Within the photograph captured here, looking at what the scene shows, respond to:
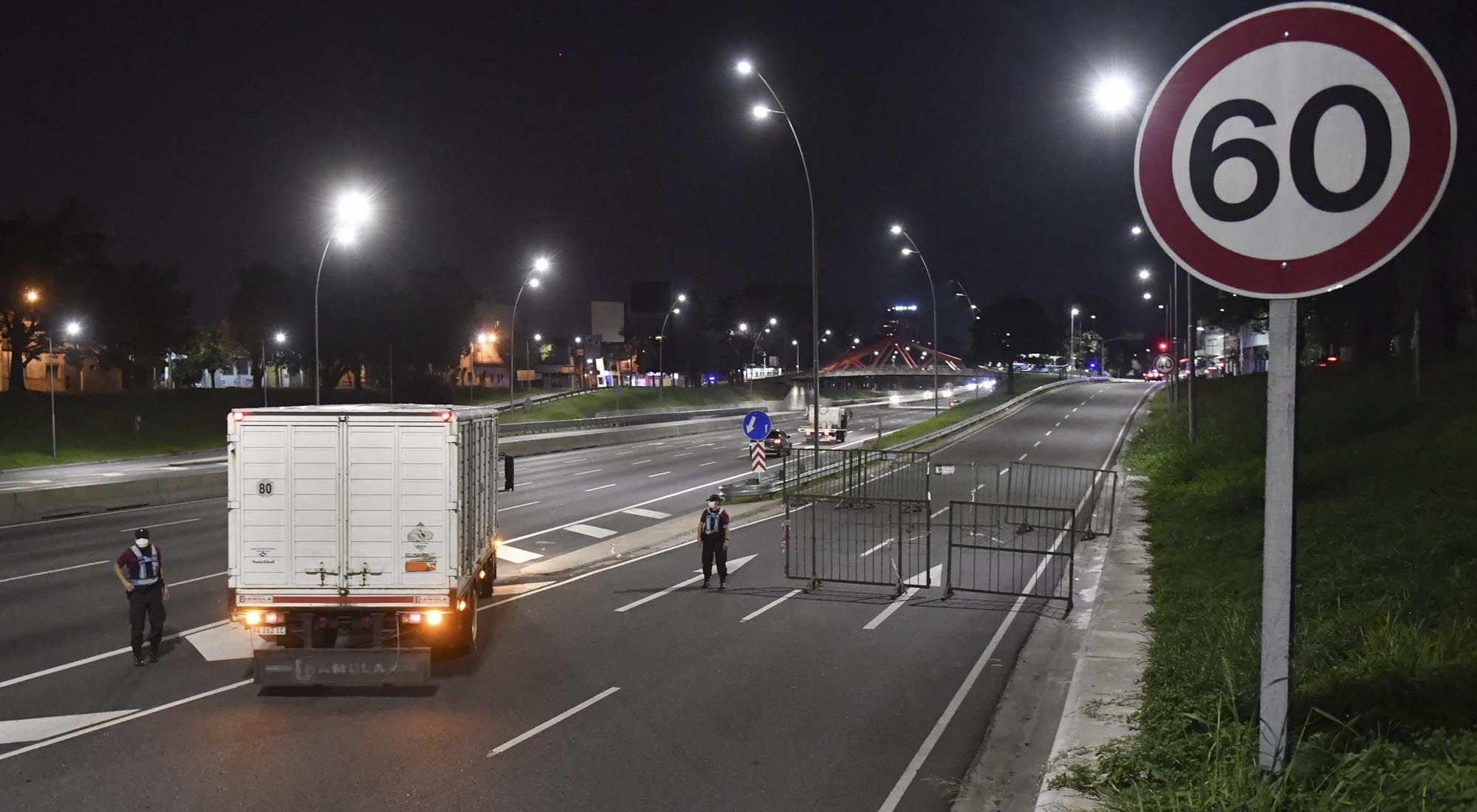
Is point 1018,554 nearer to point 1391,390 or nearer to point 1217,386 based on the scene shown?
point 1391,390

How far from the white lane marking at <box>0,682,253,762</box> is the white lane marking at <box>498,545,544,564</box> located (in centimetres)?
910

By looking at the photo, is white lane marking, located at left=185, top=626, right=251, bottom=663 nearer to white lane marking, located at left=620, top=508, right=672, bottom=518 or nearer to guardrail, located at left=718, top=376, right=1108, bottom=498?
guardrail, located at left=718, top=376, right=1108, bottom=498

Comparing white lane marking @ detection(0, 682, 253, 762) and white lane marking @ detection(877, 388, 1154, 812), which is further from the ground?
white lane marking @ detection(0, 682, 253, 762)

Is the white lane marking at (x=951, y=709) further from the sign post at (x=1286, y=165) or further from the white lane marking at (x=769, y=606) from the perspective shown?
the sign post at (x=1286, y=165)

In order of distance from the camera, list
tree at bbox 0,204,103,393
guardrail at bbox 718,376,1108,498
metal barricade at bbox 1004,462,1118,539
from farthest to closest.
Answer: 1. tree at bbox 0,204,103,393
2. guardrail at bbox 718,376,1108,498
3. metal barricade at bbox 1004,462,1118,539

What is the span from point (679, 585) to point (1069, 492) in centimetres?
1581

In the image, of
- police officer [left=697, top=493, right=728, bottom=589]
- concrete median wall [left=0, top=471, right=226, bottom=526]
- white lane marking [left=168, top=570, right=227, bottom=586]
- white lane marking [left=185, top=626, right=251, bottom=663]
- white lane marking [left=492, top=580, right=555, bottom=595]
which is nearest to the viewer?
white lane marking [left=185, top=626, right=251, bottom=663]

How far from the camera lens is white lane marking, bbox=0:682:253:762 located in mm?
8906

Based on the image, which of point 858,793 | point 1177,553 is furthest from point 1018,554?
point 858,793

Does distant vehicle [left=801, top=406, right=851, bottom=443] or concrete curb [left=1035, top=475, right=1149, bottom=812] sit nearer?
concrete curb [left=1035, top=475, right=1149, bottom=812]

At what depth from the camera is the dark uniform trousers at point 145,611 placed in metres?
11.7

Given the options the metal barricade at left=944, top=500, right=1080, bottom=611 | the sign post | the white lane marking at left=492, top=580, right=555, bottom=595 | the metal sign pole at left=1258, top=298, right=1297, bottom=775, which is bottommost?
the white lane marking at left=492, top=580, right=555, bottom=595

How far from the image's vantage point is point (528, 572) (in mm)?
18672

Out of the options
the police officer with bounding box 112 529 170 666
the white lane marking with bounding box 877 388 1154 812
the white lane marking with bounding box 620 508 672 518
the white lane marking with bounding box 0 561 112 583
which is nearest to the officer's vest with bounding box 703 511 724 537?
the white lane marking with bounding box 877 388 1154 812
